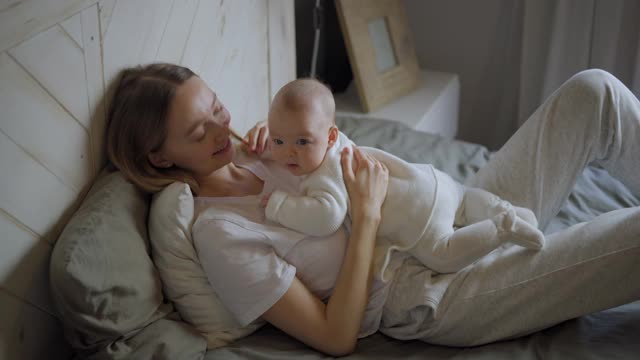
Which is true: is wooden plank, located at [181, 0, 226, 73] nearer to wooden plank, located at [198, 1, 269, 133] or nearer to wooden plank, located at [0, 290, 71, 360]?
wooden plank, located at [198, 1, 269, 133]

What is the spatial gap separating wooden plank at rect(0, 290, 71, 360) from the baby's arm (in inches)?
17.7

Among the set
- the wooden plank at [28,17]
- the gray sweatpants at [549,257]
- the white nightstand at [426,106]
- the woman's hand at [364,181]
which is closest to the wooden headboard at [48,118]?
the wooden plank at [28,17]

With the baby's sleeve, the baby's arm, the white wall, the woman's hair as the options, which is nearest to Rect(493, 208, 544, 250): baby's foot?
the baby's arm

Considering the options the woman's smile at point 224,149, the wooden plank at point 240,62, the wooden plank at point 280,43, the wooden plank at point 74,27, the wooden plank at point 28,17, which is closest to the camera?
the wooden plank at point 28,17

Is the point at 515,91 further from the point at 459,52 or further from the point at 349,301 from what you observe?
the point at 349,301

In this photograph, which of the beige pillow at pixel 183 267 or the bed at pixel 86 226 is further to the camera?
the beige pillow at pixel 183 267

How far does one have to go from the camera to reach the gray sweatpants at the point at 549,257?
1.26m

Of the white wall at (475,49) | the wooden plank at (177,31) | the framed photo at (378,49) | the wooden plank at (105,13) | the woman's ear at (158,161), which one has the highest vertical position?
the wooden plank at (105,13)

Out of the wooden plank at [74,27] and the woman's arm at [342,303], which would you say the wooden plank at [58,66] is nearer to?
the wooden plank at [74,27]

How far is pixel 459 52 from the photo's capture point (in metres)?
3.14

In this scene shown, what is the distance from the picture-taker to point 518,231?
1.28 metres

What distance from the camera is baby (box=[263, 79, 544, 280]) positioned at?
4.22ft

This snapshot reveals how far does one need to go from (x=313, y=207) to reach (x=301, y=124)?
0.16 metres

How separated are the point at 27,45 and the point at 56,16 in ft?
0.28
